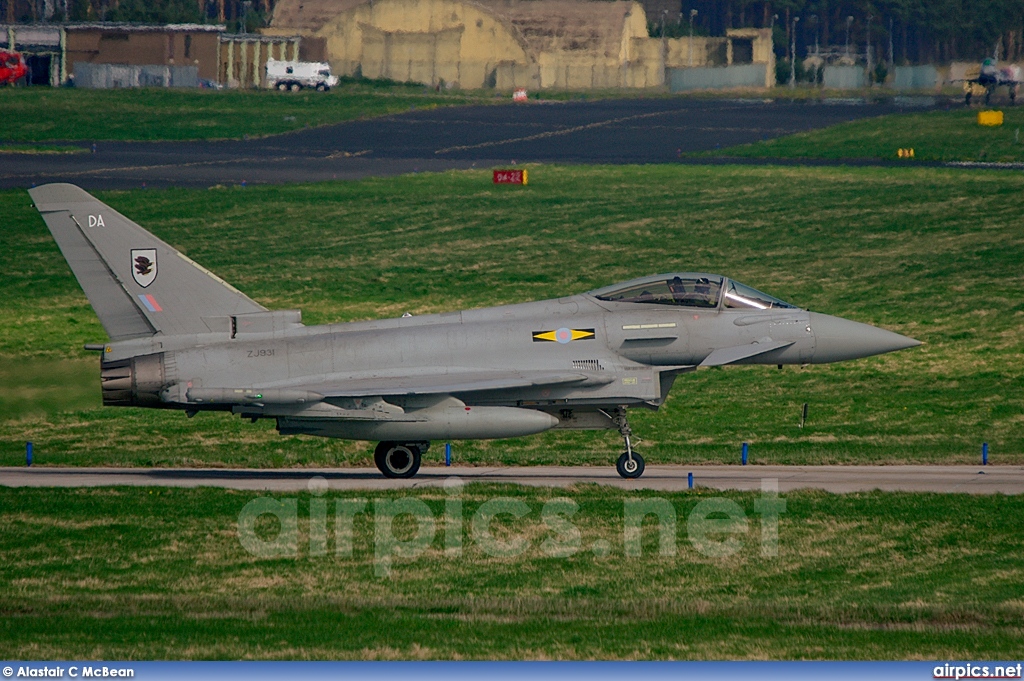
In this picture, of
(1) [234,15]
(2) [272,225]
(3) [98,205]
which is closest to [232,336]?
(3) [98,205]

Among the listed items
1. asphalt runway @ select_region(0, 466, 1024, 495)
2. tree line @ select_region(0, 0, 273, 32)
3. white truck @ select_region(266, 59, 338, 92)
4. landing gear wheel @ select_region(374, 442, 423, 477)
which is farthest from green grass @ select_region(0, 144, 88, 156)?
tree line @ select_region(0, 0, 273, 32)

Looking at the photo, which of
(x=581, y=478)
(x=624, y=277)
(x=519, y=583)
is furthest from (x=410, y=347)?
(x=624, y=277)

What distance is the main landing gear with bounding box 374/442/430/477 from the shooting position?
25.8 m

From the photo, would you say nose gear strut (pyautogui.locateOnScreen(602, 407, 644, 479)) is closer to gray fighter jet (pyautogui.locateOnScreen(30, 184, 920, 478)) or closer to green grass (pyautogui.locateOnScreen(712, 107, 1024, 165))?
gray fighter jet (pyautogui.locateOnScreen(30, 184, 920, 478))

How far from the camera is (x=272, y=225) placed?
55.8 meters

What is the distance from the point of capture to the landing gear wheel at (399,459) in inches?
1014

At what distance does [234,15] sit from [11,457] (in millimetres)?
147515

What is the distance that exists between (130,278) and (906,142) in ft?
195

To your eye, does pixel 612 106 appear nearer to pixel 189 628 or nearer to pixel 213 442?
pixel 213 442

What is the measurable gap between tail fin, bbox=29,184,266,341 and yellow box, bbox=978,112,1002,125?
6573cm

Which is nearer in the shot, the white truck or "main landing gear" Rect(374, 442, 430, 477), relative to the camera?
"main landing gear" Rect(374, 442, 430, 477)

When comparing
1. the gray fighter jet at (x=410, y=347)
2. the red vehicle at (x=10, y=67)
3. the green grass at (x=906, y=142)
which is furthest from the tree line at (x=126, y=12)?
the gray fighter jet at (x=410, y=347)

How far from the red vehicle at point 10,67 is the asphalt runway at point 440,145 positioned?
3166 centimetres

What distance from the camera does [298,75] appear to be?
11581cm
